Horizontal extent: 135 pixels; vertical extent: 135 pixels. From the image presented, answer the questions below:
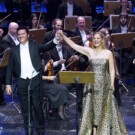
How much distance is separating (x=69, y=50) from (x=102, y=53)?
245 centimetres

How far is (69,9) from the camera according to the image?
1380cm

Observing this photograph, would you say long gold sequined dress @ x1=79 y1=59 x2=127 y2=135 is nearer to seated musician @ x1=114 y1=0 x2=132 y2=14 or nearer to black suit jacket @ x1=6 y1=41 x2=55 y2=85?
black suit jacket @ x1=6 y1=41 x2=55 y2=85

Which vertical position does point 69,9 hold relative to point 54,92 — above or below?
above

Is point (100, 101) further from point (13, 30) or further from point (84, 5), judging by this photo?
point (84, 5)

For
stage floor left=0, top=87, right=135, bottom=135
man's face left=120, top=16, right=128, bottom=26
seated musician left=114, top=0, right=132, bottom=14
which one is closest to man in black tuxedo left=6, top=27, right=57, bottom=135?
stage floor left=0, top=87, right=135, bottom=135

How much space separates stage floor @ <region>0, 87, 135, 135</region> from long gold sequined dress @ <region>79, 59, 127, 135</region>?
2.27 ft

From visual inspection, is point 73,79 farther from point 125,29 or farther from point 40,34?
point 125,29

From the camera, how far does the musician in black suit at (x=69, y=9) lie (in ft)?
45.1

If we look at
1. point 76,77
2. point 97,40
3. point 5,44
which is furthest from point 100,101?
point 5,44

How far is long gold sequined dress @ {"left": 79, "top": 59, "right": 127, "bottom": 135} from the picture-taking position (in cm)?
841

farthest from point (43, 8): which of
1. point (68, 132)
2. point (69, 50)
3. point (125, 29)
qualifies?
point (68, 132)

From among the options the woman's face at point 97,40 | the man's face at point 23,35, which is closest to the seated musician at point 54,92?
the man's face at point 23,35

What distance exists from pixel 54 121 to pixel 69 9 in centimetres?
461

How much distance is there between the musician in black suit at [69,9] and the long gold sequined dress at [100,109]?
18.2 feet
